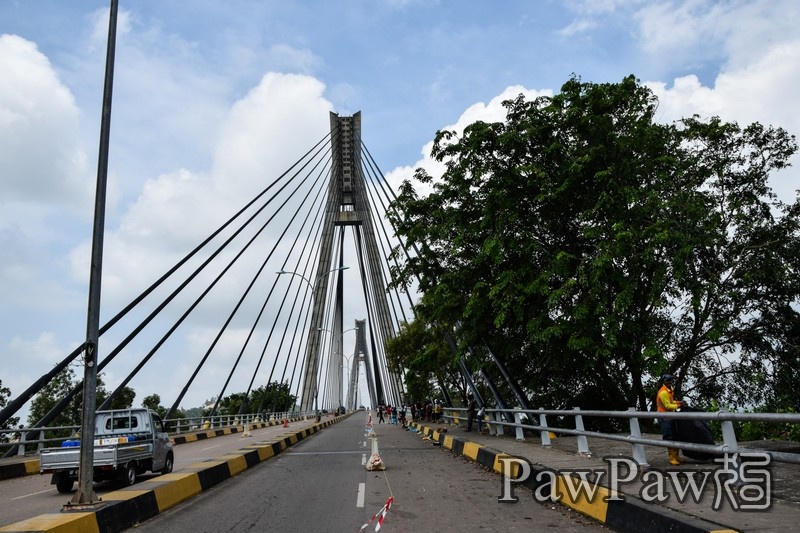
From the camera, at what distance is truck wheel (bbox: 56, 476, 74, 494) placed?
1122cm

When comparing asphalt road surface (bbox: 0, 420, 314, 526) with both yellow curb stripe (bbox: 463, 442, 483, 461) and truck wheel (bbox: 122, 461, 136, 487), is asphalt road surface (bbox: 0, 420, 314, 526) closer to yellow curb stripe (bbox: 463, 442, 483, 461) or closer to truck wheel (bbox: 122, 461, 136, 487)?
truck wheel (bbox: 122, 461, 136, 487)

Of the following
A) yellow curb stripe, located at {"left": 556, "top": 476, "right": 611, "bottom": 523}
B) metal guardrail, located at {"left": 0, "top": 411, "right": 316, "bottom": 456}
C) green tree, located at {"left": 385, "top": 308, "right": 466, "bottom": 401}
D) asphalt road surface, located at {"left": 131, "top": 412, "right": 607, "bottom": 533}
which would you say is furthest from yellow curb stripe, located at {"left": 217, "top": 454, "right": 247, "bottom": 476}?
green tree, located at {"left": 385, "top": 308, "right": 466, "bottom": 401}

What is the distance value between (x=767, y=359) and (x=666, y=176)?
586cm

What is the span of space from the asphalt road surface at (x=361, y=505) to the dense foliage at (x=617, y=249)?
5017 mm

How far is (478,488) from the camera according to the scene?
937cm

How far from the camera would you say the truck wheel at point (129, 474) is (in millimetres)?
11344

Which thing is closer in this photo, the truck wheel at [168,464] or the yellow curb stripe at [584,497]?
the yellow curb stripe at [584,497]

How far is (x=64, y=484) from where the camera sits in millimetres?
11266

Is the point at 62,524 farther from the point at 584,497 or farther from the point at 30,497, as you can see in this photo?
the point at 30,497

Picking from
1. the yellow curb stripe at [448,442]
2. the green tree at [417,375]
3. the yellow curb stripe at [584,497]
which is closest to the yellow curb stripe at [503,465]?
the yellow curb stripe at [584,497]

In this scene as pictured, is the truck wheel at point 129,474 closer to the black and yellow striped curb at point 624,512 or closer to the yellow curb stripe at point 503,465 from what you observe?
the yellow curb stripe at point 503,465

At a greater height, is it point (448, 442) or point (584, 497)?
point (584, 497)

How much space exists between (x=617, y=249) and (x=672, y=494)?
7627mm

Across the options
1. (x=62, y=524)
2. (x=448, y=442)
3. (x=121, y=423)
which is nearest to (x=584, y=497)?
(x=62, y=524)
